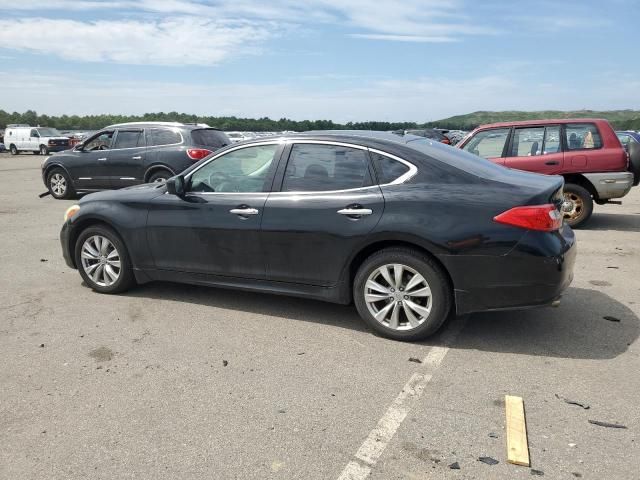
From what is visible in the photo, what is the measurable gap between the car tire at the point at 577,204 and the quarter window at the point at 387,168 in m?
5.70

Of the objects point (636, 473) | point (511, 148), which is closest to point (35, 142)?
point (511, 148)

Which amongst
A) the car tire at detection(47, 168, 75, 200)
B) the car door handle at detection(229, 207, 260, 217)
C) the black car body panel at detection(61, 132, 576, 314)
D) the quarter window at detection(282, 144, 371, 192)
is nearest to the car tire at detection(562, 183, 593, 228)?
the black car body panel at detection(61, 132, 576, 314)

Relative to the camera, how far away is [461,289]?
13.5ft

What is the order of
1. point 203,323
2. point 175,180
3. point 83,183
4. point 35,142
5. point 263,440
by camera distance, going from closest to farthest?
1. point 263,440
2. point 203,323
3. point 175,180
4. point 83,183
5. point 35,142

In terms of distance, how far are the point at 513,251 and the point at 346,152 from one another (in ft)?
5.09

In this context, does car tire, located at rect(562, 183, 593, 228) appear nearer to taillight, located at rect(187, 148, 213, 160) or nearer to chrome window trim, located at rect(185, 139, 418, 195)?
chrome window trim, located at rect(185, 139, 418, 195)

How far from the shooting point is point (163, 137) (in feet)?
38.3

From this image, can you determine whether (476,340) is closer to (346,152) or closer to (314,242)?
(314,242)

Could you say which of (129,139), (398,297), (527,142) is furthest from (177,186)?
(129,139)

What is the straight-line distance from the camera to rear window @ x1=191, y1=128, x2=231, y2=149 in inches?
461

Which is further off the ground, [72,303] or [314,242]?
[314,242]

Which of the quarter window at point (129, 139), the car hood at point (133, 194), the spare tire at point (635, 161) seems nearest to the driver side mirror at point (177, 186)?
the car hood at point (133, 194)

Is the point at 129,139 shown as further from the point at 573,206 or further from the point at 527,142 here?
the point at 573,206

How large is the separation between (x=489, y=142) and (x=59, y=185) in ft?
32.1
